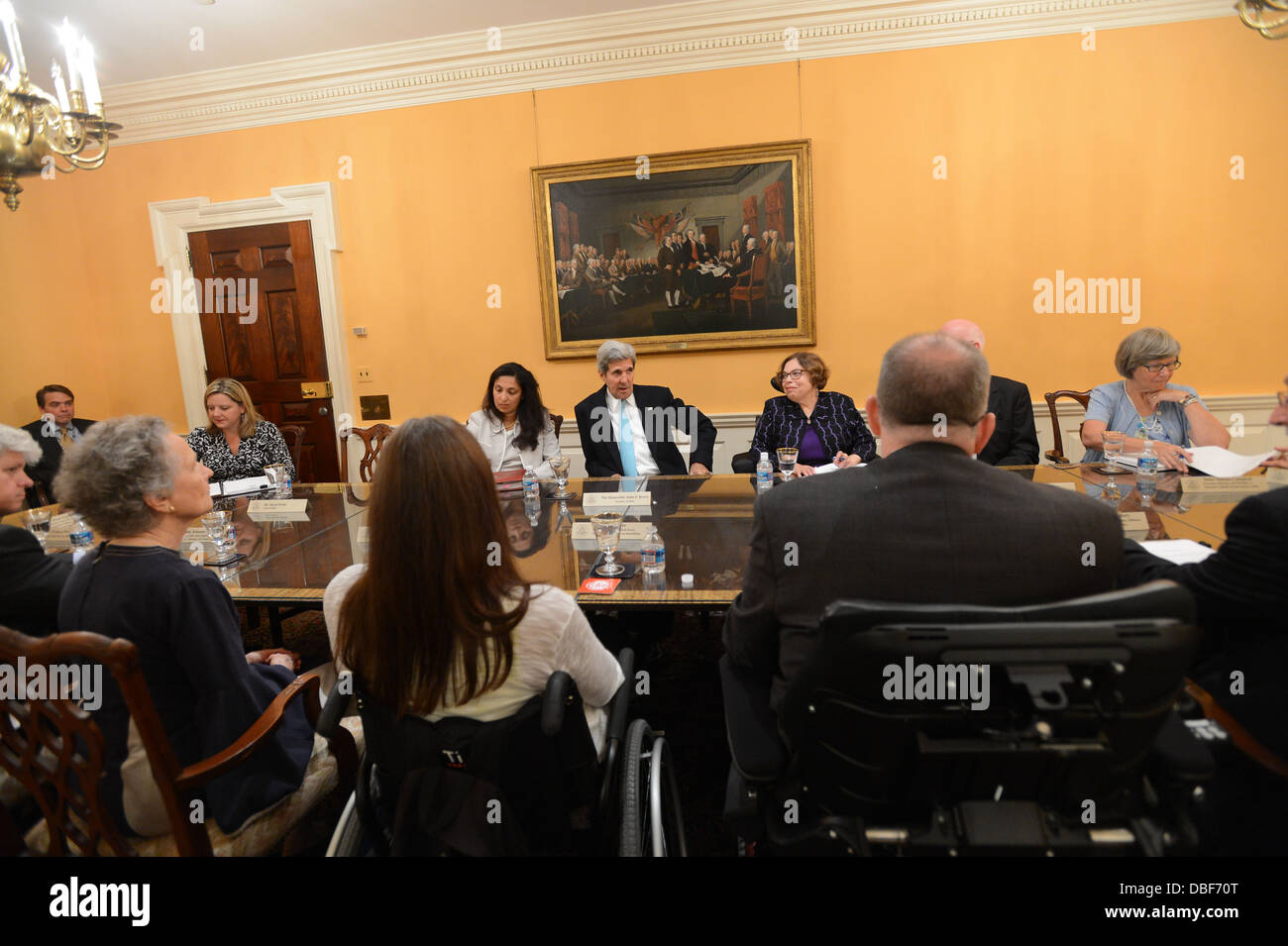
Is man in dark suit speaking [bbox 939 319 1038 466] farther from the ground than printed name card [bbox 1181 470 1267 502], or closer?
farther from the ground

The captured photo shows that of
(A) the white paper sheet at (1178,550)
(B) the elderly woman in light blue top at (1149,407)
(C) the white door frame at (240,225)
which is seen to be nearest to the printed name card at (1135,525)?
(A) the white paper sheet at (1178,550)

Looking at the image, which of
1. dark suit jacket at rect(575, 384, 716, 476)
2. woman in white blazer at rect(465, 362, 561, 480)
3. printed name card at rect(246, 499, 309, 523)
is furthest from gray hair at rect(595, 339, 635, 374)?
printed name card at rect(246, 499, 309, 523)

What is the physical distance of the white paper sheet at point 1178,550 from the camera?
5.21 ft

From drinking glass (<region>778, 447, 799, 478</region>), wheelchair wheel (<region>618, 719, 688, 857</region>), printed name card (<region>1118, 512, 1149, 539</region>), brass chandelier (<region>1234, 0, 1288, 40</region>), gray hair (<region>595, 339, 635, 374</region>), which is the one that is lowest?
wheelchair wheel (<region>618, 719, 688, 857</region>)

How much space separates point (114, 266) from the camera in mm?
5379

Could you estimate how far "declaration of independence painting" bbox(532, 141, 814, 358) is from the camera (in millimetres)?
4496

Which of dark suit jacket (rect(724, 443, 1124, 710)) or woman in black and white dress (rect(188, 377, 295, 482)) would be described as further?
woman in black and white dress (rect(188, 377, 295, 482))

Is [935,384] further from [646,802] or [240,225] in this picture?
[240,225]

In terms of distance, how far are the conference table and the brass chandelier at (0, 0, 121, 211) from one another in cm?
144

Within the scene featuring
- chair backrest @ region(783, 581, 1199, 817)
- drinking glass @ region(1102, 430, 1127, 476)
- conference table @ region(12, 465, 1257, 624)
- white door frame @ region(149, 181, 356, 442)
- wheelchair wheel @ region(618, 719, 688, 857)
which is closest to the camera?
chair backrest @ region(783, 581, 1199, 817)

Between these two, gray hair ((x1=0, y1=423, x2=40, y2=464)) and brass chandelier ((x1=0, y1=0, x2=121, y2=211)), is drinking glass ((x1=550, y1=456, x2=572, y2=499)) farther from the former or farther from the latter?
brass chandelier ((x1=0, y1=0, x2=121, y2=211))

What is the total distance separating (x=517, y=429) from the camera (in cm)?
373

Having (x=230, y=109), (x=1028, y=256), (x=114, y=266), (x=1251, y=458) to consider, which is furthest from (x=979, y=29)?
(x=114, y=266)

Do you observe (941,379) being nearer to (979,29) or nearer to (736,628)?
(736,628)
